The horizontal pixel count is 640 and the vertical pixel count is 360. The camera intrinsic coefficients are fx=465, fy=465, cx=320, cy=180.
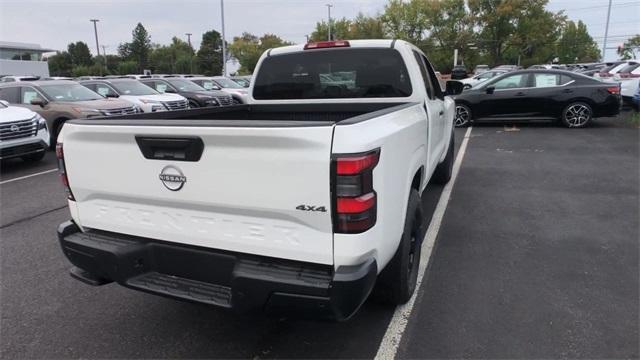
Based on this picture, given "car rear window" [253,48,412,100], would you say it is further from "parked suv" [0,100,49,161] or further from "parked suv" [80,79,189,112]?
"parked suv" [80,79,189,112]

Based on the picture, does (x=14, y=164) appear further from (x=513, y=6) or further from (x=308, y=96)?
(x=513, y=6)

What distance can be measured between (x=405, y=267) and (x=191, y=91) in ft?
51.3

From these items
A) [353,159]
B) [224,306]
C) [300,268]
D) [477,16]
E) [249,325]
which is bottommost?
[249,325]

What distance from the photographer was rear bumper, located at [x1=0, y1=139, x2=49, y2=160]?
27.4ft

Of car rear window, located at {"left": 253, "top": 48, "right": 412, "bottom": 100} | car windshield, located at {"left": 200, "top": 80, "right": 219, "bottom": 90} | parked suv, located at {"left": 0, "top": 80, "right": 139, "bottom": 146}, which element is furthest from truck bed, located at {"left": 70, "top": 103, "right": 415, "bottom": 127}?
car windshield, located at {"left": 200, "top": 80, "right": 219, "bottom": 90}

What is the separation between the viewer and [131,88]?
14.4 meters

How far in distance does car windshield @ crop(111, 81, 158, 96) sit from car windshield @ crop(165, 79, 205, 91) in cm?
277

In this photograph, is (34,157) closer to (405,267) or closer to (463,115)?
(405,267)

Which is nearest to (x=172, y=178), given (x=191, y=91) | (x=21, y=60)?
(x=191, y=91)

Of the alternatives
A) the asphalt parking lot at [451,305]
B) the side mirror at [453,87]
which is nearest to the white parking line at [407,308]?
the asphalt parking lot at [451,305]

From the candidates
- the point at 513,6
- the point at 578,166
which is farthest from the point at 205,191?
the point at 513,6

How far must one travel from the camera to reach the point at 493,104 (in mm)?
12594

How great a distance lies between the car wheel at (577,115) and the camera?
39.0 feet

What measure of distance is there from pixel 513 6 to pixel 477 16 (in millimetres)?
4851
